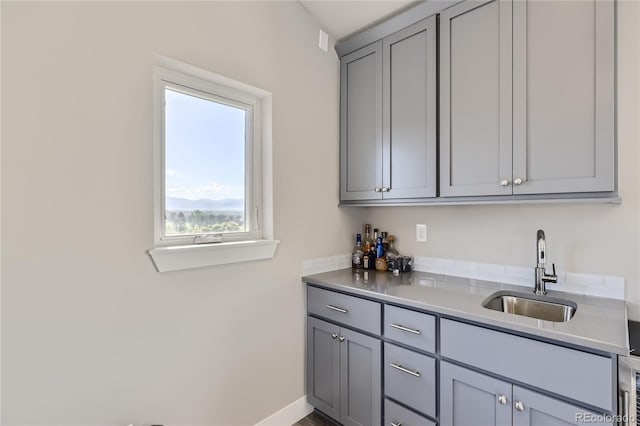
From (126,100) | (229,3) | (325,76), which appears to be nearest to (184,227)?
(126,100)

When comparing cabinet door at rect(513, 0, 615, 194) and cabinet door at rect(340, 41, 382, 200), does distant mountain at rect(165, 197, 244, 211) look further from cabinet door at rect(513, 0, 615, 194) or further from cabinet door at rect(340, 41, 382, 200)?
cabinet door at rect(513, 0, 615, 194)

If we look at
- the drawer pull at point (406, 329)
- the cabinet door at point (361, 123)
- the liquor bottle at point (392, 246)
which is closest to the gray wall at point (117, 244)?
the cabinet door at point (361, 123)

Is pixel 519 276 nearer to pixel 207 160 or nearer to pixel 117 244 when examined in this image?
pixel 207 160

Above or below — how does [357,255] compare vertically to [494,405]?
above

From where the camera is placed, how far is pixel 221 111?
1.77 meters

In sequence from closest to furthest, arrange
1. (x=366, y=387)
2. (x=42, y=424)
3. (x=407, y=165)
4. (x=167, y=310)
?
(x=42, y=424) < (x=167, y=310) < (x=366, y=387) < (x=407, y=165)

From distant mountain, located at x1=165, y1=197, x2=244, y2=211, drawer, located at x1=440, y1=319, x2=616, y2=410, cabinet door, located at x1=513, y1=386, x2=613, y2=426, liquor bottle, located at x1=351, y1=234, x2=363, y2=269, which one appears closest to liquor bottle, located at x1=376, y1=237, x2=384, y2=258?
liquor bottle, located at x1=351, y1=234, x2=363, y2=269

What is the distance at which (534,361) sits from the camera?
1163mm

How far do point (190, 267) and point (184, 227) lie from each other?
0.70 feet

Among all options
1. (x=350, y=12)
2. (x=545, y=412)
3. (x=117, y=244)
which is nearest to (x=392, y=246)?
(x=545, y=412)

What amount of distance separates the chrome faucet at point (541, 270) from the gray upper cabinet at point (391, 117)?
56cm

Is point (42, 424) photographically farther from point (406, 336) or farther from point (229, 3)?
point (229, 3)

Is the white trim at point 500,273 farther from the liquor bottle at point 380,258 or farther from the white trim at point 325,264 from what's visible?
the liquor bottle at point 380,258

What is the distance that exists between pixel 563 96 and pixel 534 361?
1118mm
